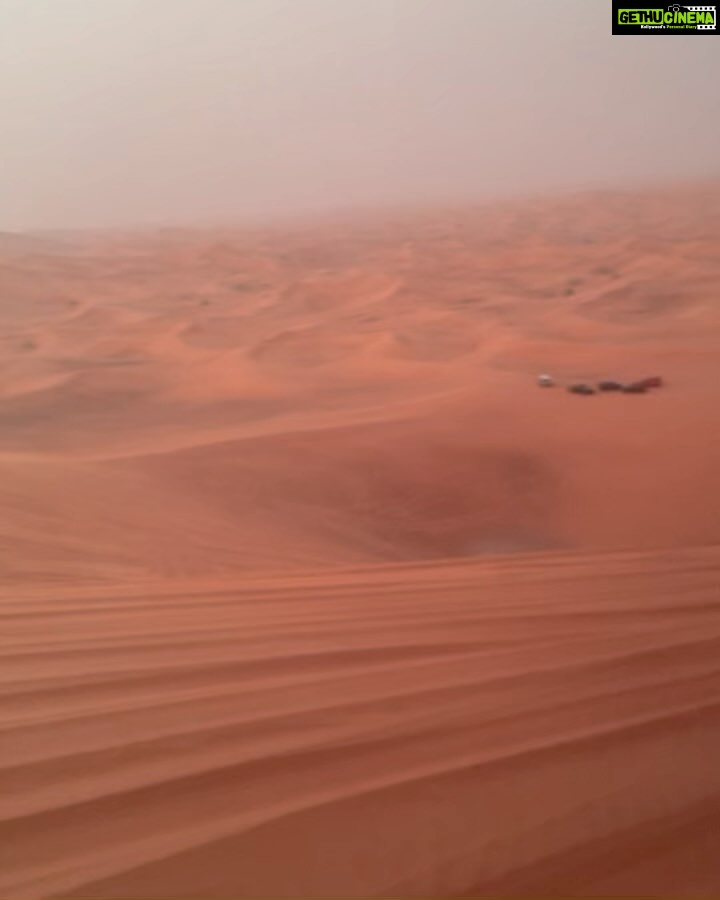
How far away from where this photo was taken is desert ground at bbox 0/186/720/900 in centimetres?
199

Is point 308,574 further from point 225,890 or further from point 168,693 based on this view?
point 225,890

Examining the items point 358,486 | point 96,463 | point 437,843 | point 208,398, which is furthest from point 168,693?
point 208,398

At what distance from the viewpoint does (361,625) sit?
304 centimetres

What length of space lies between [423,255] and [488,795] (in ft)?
45.1

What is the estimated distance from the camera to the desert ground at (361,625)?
6.54ft
